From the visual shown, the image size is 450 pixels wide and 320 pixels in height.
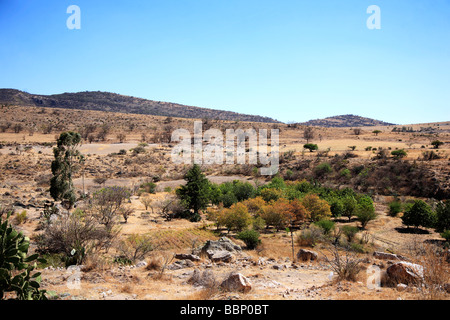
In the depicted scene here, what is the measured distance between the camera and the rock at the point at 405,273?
22.8 feet

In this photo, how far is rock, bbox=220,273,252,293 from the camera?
7.14 metres

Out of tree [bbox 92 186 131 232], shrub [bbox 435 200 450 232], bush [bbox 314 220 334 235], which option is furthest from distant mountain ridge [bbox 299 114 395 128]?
tree [bbox 92 186 131 232]

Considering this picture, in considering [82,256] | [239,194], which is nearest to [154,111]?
[239,194]

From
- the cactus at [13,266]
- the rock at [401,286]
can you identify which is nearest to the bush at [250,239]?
the rock at [401,286]

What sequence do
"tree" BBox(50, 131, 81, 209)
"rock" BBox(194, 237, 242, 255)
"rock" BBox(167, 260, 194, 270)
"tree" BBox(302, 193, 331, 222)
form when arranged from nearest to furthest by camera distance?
1. "rock" BBox(167, 260, 194, 270)
2. "rock" BBox(194, 237, 242, 255)
3. "tree" BBox(50, 131, 81, 209)
4. "tree" BBox(302, 193, 331, 222)

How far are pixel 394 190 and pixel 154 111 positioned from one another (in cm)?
10453

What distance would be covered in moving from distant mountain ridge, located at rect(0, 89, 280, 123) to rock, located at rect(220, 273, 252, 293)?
97279mm

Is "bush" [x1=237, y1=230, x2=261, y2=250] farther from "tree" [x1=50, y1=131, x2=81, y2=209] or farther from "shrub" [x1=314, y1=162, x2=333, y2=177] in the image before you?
"shrub" [x1=314, y1=162, x2=333, y2=177]

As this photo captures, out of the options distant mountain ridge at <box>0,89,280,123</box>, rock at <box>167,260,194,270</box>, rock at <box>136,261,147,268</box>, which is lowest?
rock at <box>167,260,194,270</box>

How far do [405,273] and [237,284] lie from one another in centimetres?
442

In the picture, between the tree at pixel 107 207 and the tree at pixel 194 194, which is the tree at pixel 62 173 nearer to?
the tree at pixel 107 207

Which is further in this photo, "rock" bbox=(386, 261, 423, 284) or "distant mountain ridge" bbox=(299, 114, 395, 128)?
"distant mountain ridge" bbox=(299, 114, 395, 128)

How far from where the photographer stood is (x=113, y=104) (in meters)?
119
